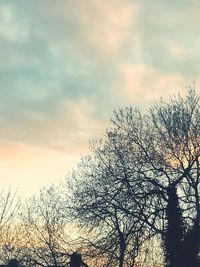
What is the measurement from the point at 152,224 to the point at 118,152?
4.81m

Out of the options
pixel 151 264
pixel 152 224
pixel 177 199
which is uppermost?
pixel 177 199

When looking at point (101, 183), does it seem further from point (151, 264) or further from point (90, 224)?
point (151, 264)

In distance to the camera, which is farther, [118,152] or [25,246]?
[25,246]

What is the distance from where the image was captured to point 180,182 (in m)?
25.9

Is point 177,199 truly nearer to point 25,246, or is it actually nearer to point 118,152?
point 118,152

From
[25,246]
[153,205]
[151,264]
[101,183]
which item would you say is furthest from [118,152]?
[25,246]

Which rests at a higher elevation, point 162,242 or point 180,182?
point 180,182

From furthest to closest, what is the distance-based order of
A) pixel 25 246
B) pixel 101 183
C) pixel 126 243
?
pixel 25 246
pixel 101 183
pixel 126 243

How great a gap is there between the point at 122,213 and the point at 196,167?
17.6 feet

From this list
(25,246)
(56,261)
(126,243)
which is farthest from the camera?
(25,246)

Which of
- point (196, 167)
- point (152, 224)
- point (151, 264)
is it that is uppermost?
point (196, 167)

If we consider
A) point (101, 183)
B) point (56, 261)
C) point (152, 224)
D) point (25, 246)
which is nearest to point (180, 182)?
point (152, 224)

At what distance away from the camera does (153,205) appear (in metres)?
25.2

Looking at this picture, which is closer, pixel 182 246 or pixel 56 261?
pixel 182 246
